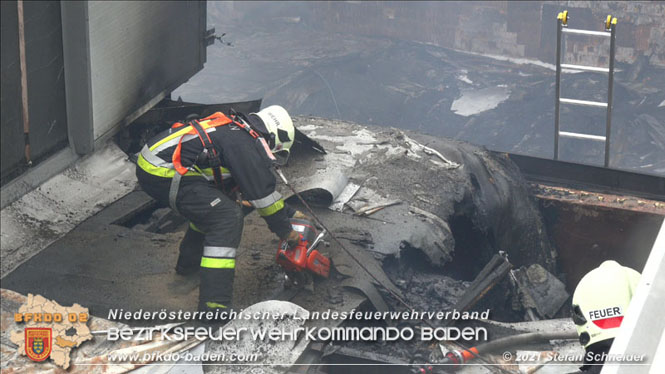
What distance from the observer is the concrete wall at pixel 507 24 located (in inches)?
557

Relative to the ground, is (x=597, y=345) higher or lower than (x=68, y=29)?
lower

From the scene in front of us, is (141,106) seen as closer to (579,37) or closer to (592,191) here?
(592,191)

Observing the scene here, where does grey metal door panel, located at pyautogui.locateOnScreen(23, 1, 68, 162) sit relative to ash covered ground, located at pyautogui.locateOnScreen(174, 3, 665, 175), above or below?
above

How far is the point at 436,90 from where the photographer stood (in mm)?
14141

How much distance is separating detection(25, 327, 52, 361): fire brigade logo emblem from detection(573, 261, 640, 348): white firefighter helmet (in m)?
3.22

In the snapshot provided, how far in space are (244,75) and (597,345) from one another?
44.1 feet

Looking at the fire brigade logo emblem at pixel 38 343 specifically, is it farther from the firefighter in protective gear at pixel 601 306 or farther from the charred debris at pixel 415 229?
the firefighter in protective gear at pixel 601 306

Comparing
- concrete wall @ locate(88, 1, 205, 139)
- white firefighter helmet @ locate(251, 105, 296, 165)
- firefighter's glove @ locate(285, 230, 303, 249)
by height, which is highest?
concrete wall @ locate(88, 1, 205, 139)

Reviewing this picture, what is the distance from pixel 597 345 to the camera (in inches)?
Result: 129

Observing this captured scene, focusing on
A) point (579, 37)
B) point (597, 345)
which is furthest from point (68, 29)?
point (579, 37)

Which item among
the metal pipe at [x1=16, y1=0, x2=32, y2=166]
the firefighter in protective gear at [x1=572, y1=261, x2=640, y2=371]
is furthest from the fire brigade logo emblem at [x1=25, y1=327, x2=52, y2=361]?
the firefighter in protective gear at [x1=572, y1=261, x2=640, y2=371]

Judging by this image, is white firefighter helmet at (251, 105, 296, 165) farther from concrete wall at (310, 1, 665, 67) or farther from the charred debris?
concrete wall at (310, 1, 665, 67)

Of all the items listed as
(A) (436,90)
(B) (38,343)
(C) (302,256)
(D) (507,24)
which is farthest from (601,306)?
(D) (507,24)

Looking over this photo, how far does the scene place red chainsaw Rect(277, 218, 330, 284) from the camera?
5098 millimetres
